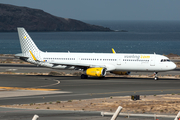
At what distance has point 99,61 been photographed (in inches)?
2228

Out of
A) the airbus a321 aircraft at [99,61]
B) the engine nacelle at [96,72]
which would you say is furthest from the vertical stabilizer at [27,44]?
the engine nacelle at [96,72]

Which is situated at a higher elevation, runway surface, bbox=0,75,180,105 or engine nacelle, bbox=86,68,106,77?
engine nacelle, bbox=86,68,106,77

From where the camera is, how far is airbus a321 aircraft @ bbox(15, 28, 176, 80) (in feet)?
175

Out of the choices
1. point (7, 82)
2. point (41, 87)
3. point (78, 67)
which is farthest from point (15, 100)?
point (78, 67)

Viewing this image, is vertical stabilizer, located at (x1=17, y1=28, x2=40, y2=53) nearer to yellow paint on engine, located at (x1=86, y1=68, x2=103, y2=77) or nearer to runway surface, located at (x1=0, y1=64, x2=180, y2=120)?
runway surface, located at (x1=0, y1=64, x2=180, y2=120)

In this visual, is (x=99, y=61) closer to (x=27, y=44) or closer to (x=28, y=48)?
(x=28, y=48)

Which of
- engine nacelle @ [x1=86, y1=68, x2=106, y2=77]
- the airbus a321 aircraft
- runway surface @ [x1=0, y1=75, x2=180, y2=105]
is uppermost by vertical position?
the airbus a321 aircraft

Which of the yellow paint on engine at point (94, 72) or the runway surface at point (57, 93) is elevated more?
the yellow paint on engine at point (94, 72)

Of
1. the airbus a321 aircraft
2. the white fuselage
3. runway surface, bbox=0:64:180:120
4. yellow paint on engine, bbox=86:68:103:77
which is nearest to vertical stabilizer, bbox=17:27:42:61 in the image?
the airbus a321 aircraft

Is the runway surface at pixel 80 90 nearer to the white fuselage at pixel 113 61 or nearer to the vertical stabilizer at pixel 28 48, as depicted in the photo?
the white fuselage at pixel 113 61

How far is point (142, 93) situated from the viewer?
38.8 meters

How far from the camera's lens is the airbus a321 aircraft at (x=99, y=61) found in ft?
175

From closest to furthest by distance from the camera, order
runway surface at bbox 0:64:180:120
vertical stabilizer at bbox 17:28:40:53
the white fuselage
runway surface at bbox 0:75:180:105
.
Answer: runway surface at bbox 0:64:180:120 → runway surface at bbox 0:75:180:105 → the white fuselage → vertical stabilizer at bbox 17:28:40:53

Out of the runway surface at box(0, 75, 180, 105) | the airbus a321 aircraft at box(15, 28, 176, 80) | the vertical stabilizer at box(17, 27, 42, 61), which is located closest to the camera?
the runway surface at box(0, 75, 180, 105)
